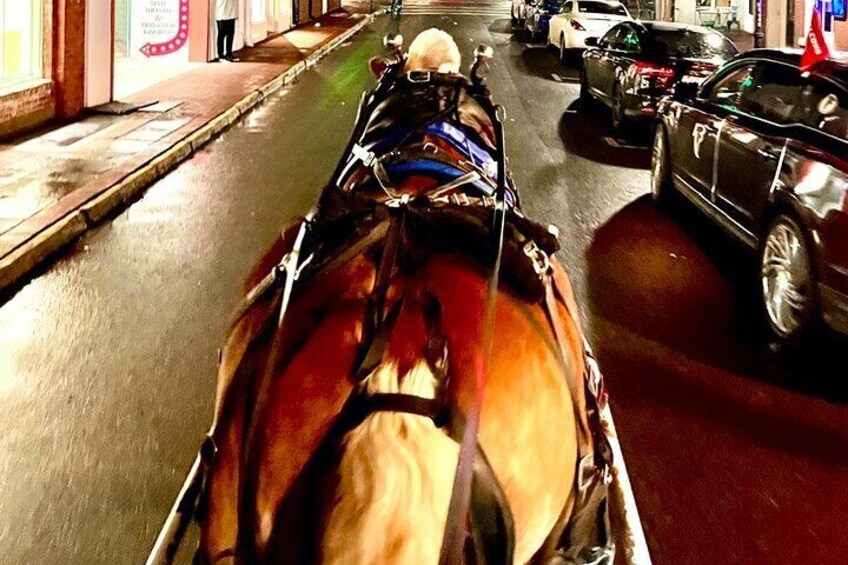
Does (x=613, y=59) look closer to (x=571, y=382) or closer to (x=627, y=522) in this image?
(x=627, y=522)

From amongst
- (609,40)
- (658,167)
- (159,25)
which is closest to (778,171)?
(658,167)

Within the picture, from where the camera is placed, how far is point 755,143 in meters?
6.80

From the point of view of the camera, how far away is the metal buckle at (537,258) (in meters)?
2.55

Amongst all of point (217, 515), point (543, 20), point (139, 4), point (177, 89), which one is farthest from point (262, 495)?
point (543, 20)

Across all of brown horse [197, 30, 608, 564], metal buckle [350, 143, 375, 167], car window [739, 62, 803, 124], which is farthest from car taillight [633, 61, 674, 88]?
brown horse [197, 30, 608, 564]

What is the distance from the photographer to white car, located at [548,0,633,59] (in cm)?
2419

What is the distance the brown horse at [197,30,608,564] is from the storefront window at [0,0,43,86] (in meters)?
11.3

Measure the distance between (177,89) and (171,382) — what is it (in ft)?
43.9

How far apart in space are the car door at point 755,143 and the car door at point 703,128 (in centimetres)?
19

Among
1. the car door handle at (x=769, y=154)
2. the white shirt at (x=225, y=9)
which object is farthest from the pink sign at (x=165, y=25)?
the car door handle at (x=769, y=154)

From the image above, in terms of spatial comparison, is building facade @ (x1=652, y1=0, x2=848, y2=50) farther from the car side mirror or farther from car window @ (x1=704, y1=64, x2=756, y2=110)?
car window @ (x1=704, y1=64, x2=756, y2=110)

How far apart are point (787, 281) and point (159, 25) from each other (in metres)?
18.0

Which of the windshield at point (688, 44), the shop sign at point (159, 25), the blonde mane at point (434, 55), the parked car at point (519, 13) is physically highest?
the parked car at point (519, 13)

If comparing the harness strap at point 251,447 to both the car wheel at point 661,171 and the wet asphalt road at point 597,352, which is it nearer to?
the wet asphalt road at point 597,352
